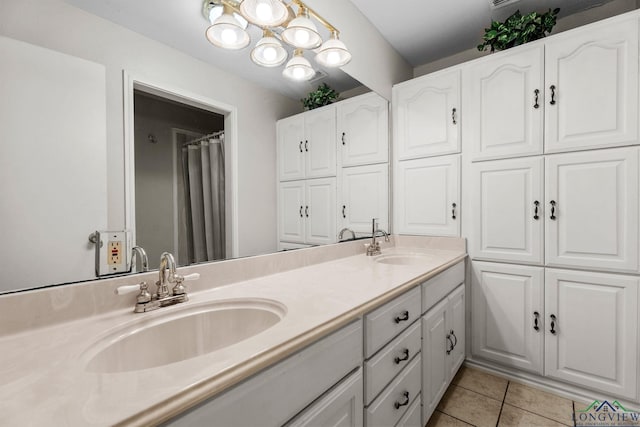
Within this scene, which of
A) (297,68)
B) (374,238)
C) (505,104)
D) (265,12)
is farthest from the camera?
(374,238)

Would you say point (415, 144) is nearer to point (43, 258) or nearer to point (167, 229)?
point (167, 229)

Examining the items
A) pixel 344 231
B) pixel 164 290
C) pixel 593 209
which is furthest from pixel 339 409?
pixel 593 209

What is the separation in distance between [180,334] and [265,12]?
1275 mm

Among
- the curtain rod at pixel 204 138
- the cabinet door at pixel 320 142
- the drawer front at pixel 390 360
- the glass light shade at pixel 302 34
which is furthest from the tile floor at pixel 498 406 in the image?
the glass light shade at pixel 302 34

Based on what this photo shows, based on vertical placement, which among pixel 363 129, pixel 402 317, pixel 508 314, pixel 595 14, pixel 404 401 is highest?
pixel 595 14

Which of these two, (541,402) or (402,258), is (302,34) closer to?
(402,258)

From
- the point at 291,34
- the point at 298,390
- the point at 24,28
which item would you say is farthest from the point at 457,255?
the point at 24,28

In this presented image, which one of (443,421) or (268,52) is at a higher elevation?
(268,52)

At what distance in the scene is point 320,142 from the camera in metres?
1.66

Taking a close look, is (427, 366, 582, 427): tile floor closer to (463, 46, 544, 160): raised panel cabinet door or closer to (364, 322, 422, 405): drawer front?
(364, 322, 422, 405): drawer front

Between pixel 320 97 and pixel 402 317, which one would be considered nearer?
pixel 402 317

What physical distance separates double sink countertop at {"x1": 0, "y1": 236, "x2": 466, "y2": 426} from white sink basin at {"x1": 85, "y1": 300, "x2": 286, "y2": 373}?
0.04ft

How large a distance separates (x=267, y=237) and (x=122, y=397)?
35.1 inches

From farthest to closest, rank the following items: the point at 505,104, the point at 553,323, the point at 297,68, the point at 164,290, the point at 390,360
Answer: the point at 505,104 → the point at 553,323 → the point at 297,68 → the point at 390,360 → the point at 164,290
